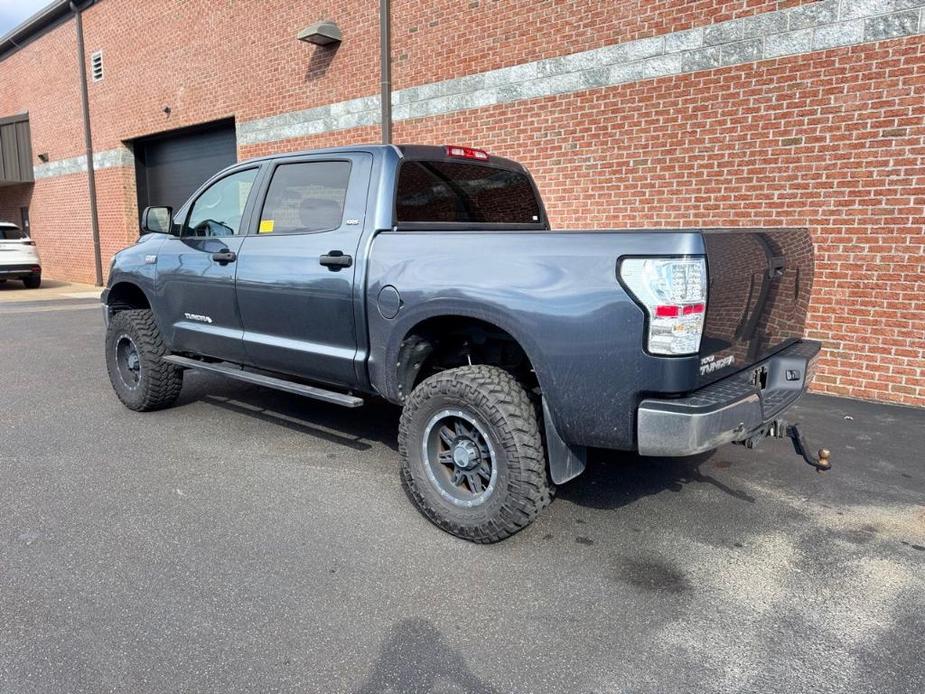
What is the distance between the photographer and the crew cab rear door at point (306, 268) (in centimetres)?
390

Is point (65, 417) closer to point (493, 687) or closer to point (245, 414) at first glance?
point (245, 414)

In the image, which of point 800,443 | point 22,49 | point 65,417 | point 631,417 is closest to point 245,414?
point 65,417

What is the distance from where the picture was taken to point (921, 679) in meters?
2.33

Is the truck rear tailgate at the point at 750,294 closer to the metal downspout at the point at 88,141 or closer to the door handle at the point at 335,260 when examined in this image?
the door handle at the point at 335,260

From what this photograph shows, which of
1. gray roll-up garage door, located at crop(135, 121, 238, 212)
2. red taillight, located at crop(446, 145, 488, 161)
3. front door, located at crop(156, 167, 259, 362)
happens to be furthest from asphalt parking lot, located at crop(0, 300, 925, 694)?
gray roll-up garage door, located at crop(135, 121, 238, 212)

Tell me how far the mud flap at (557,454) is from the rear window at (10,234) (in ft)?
59.3

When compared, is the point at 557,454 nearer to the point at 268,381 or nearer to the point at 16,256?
the point at 268,381

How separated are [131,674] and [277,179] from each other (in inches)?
125

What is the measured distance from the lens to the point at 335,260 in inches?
152

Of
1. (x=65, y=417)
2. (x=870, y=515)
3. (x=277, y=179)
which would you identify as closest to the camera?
(x=870, y=515)

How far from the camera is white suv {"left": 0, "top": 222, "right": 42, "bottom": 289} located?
1638cm

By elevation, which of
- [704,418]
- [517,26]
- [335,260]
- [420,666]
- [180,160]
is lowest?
[420,666]

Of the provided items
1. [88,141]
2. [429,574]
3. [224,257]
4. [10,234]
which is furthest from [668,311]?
[10,234]

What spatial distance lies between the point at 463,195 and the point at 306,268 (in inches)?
45.1
